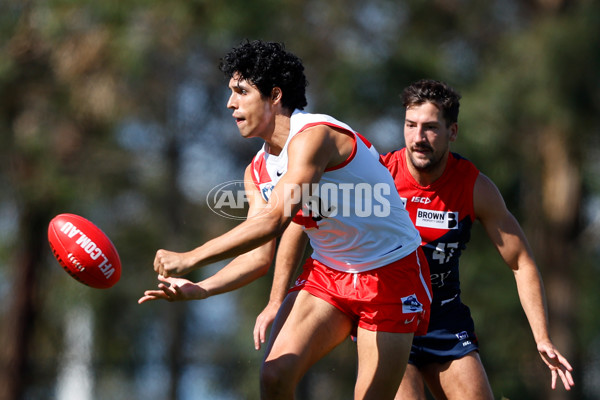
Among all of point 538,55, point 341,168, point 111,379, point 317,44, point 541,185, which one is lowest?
point 111,379

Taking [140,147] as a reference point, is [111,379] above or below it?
below

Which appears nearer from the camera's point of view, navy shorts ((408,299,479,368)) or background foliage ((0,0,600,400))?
navy shorts ((408,299,479,368))

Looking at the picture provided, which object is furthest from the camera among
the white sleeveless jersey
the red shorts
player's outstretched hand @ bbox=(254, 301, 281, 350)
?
player's outstretched hand @ bbox=(254, 301, 281, 350)

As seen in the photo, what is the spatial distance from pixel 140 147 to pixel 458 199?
35.6ft

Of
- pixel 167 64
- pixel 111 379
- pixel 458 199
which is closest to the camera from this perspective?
pixel 458 199

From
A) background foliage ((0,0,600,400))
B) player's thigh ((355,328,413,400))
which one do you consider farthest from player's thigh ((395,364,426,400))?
background foliage ((0,0,600,400))

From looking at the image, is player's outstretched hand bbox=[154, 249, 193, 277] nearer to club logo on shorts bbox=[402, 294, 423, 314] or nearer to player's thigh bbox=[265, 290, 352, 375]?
player's thigh bbox=[265, 290, 352, 375]

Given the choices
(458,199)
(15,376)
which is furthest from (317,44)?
(458,199)

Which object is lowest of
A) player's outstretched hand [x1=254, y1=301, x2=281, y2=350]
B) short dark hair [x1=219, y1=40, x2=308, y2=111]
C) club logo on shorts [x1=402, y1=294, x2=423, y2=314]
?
player's outstretched hand [x1=254, y1=301, x2=281, y2=350]

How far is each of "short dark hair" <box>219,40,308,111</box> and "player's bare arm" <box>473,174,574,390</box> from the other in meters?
1.16

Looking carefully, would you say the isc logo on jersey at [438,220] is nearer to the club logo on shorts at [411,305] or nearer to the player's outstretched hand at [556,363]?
the club logo on shorts at [411,305]

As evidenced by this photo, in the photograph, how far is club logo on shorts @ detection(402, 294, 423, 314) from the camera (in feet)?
14.2

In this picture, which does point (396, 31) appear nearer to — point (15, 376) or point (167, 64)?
point (167, 64)

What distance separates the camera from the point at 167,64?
14.5m
